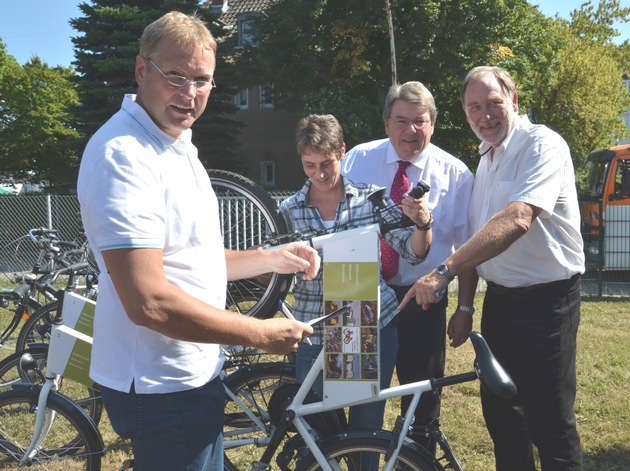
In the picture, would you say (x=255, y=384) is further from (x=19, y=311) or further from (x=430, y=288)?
(x=19, y=311)

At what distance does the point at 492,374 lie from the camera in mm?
2342

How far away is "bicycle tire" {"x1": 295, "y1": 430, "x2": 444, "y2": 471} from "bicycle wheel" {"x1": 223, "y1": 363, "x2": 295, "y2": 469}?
0.74 m

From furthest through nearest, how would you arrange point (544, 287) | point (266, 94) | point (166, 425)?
point (266, 94) < point (544, 287) < point (166, 425)

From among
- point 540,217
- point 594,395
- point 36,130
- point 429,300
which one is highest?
point 36,130

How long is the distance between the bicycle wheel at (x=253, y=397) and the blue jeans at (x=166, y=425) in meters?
1.54

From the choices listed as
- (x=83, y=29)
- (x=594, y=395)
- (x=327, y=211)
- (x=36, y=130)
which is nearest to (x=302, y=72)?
(x=83, y=29)

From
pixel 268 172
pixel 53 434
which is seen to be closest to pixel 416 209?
pixel 53 434

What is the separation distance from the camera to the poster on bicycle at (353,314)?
252 centimetres

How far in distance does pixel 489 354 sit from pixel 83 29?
64.3 feet

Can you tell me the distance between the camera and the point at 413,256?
2807mm

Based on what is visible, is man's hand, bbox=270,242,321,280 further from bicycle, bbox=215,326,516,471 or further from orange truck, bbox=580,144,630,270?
orange truck, bbox=580,144,630,270

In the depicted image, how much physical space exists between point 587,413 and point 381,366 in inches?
108

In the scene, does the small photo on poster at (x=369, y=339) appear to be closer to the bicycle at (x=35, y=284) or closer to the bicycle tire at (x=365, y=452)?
the bicycle tire at (x=365, y=452)

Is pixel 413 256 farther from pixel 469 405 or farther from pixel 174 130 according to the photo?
pixel 469 405
